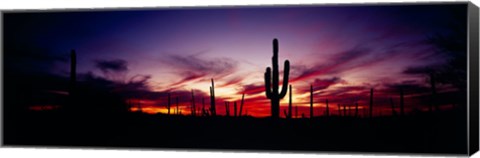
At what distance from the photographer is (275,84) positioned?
404 inches

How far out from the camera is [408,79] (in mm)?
9867

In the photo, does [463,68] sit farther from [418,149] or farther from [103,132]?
[103,132]

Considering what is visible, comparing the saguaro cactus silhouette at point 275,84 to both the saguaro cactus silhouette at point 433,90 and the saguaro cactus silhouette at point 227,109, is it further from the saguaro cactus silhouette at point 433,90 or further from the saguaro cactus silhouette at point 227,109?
the saguaro cactus silhouette at point 433,90

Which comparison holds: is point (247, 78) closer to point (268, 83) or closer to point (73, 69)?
point (268, 83)

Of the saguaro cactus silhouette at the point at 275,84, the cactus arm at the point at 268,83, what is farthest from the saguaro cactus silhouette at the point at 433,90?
the cactus arm at the point at 268,83

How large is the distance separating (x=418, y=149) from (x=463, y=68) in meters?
0.87

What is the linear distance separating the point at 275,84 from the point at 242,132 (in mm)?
577

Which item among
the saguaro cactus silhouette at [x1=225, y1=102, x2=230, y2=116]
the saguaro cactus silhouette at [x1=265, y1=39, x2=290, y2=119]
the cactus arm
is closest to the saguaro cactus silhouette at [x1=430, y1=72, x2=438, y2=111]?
the saguaro cactus silhouette at [x1=265, y1=39, x2=290, y2=119]

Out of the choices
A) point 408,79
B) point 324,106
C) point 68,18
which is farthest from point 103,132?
point 408,79

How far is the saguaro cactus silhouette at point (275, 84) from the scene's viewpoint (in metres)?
10.2

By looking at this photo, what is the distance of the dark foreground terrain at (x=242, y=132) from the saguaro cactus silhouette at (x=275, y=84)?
0.46ft

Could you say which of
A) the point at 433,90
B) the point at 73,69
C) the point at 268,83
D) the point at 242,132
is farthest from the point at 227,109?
the point at 433,90

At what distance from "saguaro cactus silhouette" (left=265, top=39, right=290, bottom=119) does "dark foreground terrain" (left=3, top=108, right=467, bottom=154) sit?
0.14 meters

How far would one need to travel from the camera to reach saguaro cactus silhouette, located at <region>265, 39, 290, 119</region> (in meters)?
10.2
